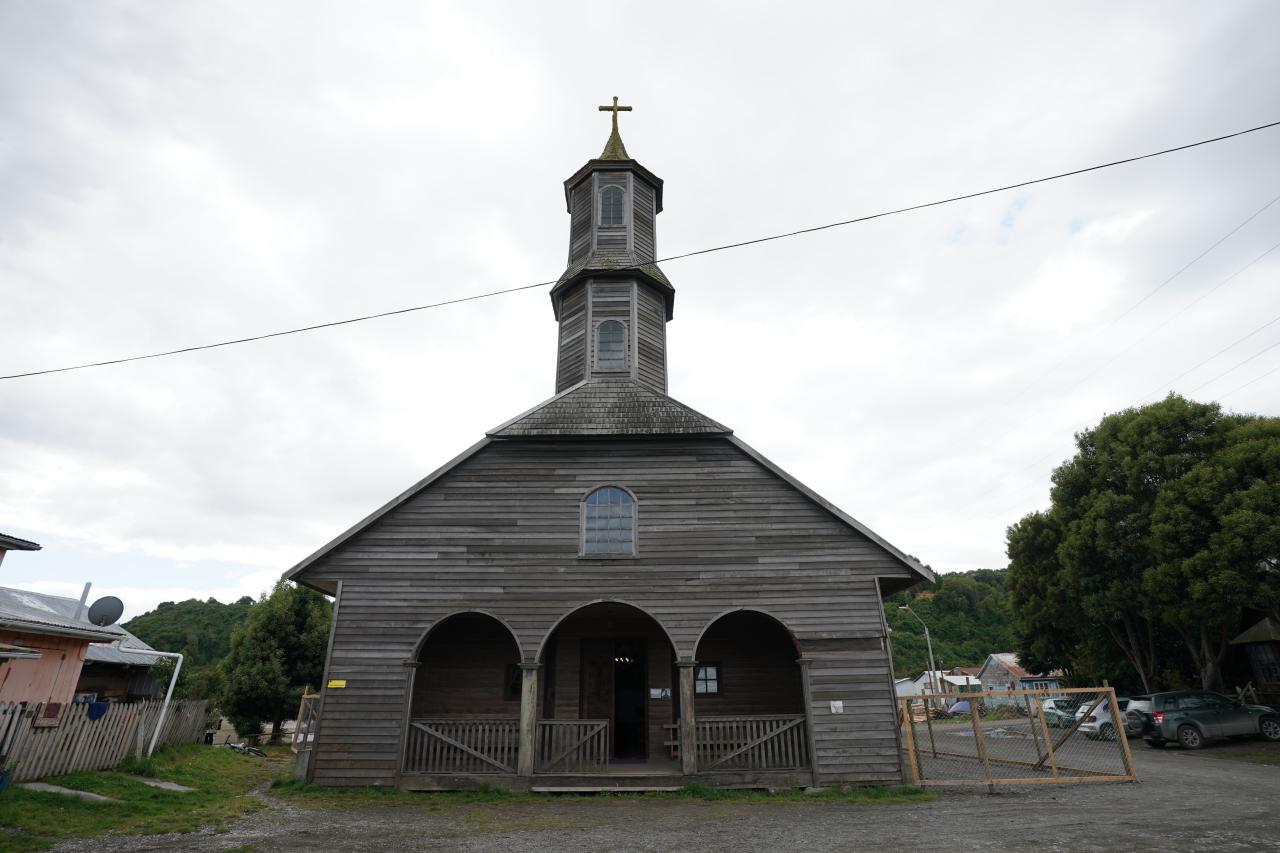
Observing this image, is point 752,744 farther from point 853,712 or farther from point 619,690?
point 619,690

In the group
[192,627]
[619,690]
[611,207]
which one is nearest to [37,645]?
[619,690]

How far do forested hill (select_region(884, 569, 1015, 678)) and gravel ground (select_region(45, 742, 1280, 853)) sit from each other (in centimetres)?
5988

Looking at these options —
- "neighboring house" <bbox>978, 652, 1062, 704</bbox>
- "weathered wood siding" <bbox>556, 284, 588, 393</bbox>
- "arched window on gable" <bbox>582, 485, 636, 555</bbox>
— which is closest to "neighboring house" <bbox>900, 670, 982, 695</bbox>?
"neighboring house" <bbox>978, 652, 1062, 704</bbox>

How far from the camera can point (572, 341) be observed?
18.4m

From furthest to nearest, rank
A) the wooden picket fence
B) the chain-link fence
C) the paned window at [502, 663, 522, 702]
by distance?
the paned window at [502, 663, 522, 702], the chain-link fence, the wooden picket fence

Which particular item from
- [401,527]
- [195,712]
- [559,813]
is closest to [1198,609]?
[559,813]

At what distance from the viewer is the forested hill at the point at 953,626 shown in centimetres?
7025

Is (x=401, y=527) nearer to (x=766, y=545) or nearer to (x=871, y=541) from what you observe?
(x=766, y=545)

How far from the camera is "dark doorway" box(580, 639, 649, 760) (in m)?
15.0

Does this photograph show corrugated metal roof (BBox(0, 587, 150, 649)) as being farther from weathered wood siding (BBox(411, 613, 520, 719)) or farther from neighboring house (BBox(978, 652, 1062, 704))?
neighboring house (BBox(978, 652, 1062, 704))

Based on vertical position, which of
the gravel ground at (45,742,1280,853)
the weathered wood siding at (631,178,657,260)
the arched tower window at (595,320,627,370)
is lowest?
the gravel ground at (45,742,1280,853)

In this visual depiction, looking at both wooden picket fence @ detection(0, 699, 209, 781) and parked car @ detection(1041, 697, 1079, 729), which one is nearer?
wooden picket fence @ detection(0, 699, 209, 781)

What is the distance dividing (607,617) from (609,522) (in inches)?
103

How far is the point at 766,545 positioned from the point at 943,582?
8098 cm
